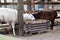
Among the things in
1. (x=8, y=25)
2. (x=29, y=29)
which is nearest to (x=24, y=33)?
(x=29, y=29)

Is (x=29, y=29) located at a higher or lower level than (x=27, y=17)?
lower

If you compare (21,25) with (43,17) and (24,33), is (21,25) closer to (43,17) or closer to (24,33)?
(24,33)

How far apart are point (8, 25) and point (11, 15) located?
65 centimetres

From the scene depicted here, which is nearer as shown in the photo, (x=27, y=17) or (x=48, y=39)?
(x=48, y=39)

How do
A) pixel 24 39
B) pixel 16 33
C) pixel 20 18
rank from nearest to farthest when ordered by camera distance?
pixel 24 39, pixel 20 18, pixel 16 33

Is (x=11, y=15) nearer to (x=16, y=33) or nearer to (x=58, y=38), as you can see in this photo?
(x=16, y=33)

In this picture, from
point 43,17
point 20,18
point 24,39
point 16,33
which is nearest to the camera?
point 24,39

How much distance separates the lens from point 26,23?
6281 millimetres

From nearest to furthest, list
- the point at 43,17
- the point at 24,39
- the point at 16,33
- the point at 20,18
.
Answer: the point at 24,39 → the point at 20,18 → the point at 16,33 → the point at 43,17

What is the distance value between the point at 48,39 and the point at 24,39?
2.49 feet

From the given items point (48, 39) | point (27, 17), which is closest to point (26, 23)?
point (27, 17)

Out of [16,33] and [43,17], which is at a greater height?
[43,17]

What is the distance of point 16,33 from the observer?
6.44 metres

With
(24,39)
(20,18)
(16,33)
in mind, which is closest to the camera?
(24,39)
